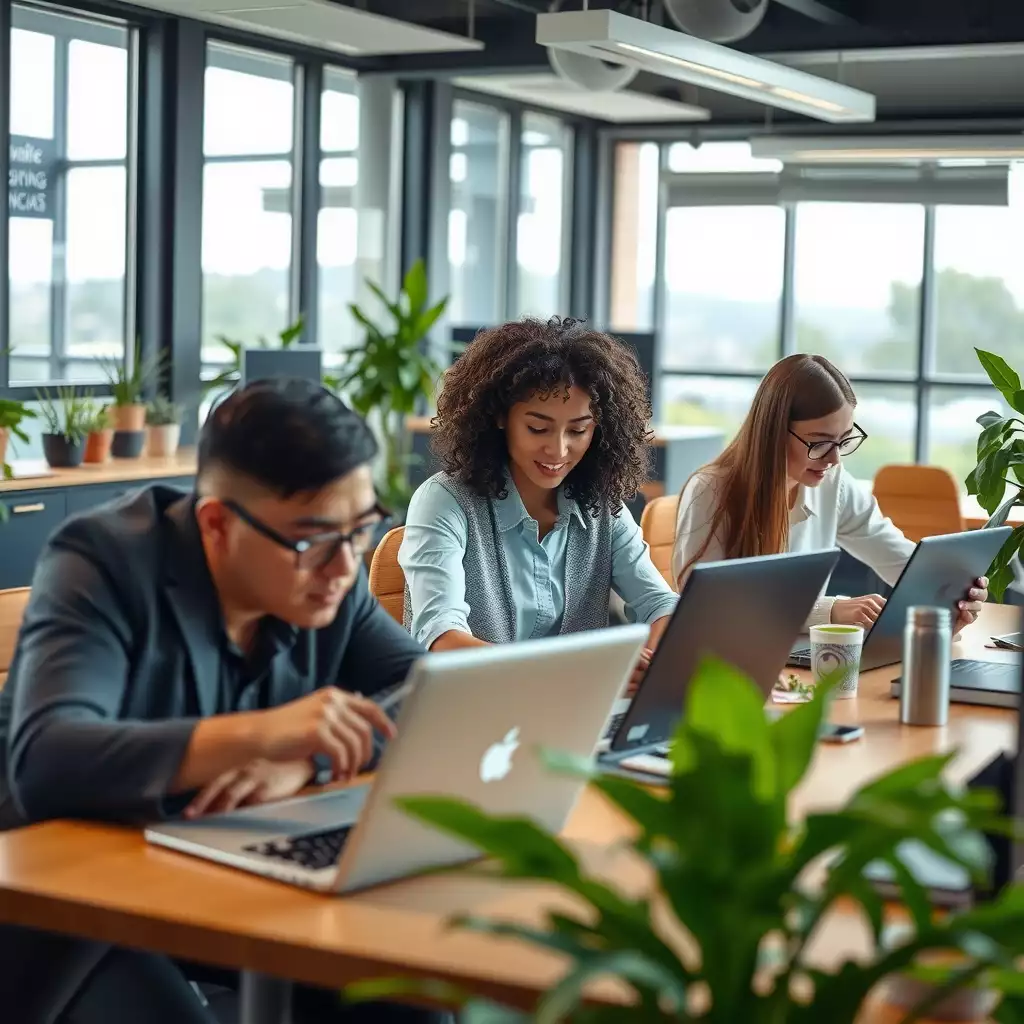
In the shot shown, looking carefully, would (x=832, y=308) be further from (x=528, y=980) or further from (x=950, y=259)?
(x=528, y=980)

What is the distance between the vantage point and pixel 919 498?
568 centimetres

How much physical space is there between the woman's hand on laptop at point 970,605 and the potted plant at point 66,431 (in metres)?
3.71

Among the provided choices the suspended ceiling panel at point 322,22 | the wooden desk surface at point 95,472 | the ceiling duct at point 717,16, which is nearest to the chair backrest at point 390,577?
the wooden desk surface at point 95,472

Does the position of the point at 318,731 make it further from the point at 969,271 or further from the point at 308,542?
the point at 969,271

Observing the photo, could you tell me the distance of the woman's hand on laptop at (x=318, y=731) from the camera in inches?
66.3

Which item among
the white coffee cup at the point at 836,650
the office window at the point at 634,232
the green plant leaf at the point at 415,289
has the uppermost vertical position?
the office window at the point at 634,232

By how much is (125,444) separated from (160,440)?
0.19 meters

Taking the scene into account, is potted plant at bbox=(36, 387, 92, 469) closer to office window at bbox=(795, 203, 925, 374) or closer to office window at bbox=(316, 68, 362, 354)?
office window at bbox=(316, 68, 362, 354)

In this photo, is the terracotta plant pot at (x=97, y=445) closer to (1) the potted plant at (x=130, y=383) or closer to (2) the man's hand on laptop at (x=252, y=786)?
(1) the potted plant at (x=130, y=383)

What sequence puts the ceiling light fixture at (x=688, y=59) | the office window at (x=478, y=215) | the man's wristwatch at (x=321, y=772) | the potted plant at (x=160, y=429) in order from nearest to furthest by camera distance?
1. the man's wristwatch at (x=321, y=772)
2. the ceiling light fixture at (x=688, y=59)
3. the potted plant at (x=160, y=429)
4. the office window at (x=478, y=215)

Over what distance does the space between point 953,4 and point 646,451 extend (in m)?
4.18

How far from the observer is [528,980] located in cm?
135

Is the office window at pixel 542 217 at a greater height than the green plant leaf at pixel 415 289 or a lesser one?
greater

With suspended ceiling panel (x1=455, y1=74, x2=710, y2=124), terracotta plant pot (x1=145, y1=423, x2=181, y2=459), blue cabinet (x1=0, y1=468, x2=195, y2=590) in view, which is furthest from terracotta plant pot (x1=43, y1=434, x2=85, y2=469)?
suspended ceiling panel (x1=455, y1=74, x2=710, y2=124)
